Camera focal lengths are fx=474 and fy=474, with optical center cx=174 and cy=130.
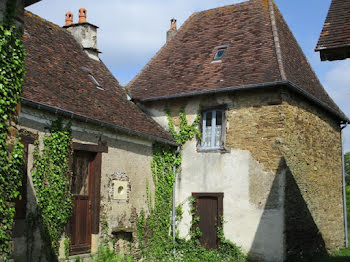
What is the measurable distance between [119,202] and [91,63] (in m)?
4.77

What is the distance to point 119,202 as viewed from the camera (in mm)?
12047

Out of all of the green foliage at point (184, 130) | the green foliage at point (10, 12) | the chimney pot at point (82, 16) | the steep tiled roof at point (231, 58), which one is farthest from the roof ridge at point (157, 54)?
the green foliage at point (10, 12)

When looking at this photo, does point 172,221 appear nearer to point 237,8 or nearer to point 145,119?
point 145,119

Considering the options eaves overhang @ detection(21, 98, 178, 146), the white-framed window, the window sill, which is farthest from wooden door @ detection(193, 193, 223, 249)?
eaves overhang @ detection(21, 98, 178, 146)

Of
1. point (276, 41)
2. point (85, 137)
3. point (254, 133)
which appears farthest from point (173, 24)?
point (85, 137)

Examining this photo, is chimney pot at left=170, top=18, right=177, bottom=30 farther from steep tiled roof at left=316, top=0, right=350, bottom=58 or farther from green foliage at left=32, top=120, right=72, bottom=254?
steep tiled roof at left=316, top=0, right=350, bottom=58

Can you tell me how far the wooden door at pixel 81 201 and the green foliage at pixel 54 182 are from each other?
1.71 ft

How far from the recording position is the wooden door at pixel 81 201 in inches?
426

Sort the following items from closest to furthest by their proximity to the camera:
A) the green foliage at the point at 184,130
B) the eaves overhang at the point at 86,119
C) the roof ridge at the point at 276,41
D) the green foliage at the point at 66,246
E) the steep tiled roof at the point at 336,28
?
the steep tiled roof at the point at 336,28 < the eaves overhang at the point at 86,119 < the green foliage at the point at 66,246 < the roof ridge at the point at 276,41 < the green foliage at the point at 184,130

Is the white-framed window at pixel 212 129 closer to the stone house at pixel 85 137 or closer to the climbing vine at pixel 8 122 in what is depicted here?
the stone house at pixel 85 137

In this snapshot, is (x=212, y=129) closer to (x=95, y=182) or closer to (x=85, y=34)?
(x=95, y=182)

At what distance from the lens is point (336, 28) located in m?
7.37

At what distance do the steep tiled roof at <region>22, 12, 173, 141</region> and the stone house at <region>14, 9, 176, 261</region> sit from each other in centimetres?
3

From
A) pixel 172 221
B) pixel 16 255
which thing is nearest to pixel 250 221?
pixel 172 221
